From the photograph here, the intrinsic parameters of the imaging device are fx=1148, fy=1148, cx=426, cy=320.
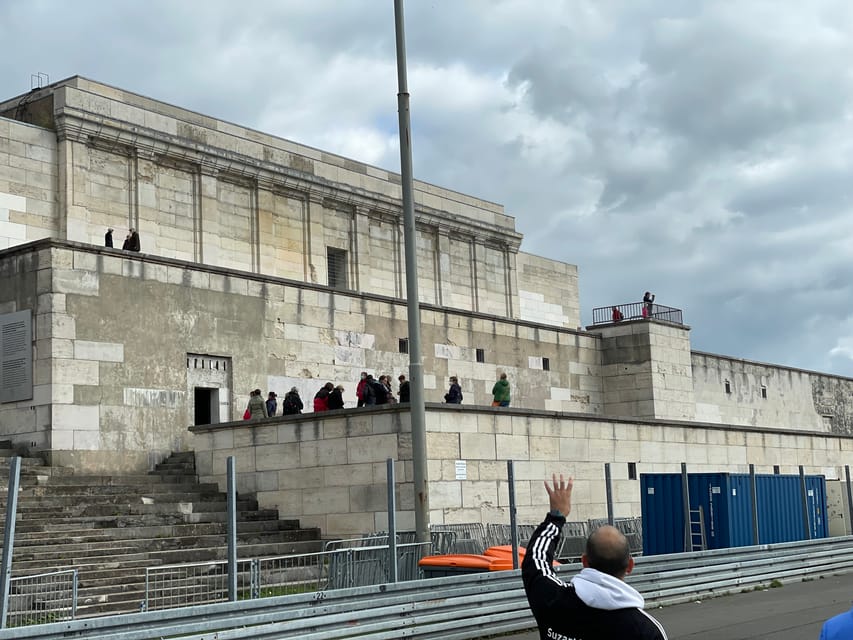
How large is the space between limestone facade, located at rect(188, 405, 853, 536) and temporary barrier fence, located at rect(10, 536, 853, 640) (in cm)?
649

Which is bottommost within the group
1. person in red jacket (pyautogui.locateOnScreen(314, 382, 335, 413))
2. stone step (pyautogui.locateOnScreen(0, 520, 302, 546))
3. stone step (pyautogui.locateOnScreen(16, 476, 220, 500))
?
stone step (pyautogui.locateOnScreen(0, 520, 302, 546))

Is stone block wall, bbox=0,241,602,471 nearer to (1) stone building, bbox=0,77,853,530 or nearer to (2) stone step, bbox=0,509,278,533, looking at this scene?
(1) stone building, bbox=0,77,853,530

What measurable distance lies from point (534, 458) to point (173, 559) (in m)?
9.73

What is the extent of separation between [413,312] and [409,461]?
631cm

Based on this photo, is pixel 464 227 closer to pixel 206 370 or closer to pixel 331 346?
pixel 331 346

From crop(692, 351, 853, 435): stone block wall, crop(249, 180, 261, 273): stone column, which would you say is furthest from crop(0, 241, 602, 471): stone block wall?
crop(692, 351, 853, 435): stone block wall

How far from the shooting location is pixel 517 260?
54.8 metres

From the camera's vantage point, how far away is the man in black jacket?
5199 millimetres

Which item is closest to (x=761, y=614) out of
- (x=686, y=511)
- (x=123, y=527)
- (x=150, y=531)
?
(x=686, y=511)

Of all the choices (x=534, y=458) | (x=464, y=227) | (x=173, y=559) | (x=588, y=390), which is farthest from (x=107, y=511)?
(x=464, y=227)

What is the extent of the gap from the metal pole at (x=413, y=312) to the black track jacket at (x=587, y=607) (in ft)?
42.1

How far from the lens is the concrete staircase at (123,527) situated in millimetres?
19688

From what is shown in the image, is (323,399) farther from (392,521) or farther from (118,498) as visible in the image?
(392,521)

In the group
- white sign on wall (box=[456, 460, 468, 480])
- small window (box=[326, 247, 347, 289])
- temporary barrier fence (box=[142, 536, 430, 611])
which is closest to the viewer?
temporary barrier fence (box=[142, 536, 430, 611])
